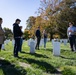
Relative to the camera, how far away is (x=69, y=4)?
62.6 meters

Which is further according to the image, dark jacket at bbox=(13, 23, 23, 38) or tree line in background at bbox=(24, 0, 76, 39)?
tree line in background at bbox=(24, 0, 76, 39)

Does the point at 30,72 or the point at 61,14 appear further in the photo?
the point at 61,14

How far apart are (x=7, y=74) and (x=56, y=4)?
54596mm

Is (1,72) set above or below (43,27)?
below

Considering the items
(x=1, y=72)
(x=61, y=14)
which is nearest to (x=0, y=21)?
(x=1, y=72)

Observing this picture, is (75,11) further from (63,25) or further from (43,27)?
(43,27)

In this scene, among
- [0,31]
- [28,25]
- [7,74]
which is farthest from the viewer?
[28,25]

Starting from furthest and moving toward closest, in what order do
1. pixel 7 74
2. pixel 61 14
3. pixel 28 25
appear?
pixel 28 25 → pixel 61 14 → pixel 7 74

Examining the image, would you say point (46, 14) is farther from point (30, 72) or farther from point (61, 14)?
point (30, 72)

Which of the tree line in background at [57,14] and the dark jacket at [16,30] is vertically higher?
the tree line in background at [57,14]

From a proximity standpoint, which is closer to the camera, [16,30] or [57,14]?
[16,30]

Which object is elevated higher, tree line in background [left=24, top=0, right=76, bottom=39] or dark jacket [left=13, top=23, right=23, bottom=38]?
tree line in background [left=24, top=0, right=76, bottom=39]

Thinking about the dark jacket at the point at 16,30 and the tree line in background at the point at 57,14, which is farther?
the tree line in background at the point at 57,14

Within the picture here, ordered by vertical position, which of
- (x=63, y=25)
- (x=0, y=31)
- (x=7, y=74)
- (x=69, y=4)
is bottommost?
(x=7, y=74)
